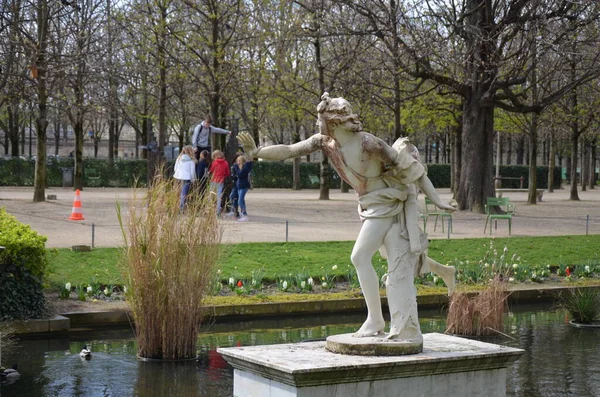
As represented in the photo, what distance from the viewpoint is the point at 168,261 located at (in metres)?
10.6

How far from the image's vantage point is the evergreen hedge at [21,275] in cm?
1247

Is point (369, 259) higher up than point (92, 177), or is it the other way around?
point (92, 177)

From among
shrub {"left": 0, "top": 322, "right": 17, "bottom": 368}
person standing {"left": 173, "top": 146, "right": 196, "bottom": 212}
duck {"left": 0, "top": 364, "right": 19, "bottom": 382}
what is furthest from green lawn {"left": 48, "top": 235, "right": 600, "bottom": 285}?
person standing {"left": 173, "top": 146, "right": 196, "bottom": 212}

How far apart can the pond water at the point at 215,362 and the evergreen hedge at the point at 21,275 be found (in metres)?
0.56

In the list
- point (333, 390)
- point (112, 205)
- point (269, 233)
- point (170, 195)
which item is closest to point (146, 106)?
point (112, 205)

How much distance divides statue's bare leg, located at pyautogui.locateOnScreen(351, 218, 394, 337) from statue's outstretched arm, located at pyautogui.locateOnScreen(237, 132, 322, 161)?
813 millimetres

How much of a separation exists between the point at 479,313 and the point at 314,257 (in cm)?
579

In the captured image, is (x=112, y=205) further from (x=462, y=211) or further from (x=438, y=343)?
(x=438, y=343)

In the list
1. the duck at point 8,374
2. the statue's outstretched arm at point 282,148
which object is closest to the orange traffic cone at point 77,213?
the duck at point 8,374

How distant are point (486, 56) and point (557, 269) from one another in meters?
10.3

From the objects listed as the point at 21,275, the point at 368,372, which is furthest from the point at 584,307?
the point at 21,275

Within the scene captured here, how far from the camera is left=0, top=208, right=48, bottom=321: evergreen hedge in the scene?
1247 centimetres

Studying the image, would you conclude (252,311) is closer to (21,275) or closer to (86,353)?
(21,275)

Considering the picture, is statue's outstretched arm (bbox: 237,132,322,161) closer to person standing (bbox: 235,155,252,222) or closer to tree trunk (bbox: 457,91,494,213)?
person standing (bbox: 235,155,252,222)
